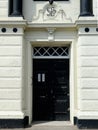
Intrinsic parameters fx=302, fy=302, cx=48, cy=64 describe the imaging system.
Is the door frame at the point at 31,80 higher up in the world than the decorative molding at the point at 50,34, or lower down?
lower down

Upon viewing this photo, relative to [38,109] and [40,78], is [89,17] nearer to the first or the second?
[40,78]

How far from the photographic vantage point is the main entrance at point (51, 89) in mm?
11812

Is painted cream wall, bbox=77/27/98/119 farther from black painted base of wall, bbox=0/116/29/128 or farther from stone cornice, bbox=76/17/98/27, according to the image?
black painted base of wall, bbox=0/116/29/128

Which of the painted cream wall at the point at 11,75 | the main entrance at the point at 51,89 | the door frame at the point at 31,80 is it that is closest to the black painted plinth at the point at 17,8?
the painted cream wall at the point at 11,75

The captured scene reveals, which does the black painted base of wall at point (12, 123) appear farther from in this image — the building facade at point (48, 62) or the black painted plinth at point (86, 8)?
the black painted plinth at point (86, 8)

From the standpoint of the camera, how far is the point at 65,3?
37.8 ft

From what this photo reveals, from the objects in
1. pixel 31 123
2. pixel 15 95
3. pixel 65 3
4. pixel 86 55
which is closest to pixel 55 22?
pixel 65 3

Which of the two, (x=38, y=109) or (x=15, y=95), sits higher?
(x=15, y=95)

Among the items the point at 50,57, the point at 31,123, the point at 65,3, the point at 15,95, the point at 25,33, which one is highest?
the point at 65,3

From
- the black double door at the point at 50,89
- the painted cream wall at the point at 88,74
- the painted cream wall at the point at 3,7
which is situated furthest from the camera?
the black double door at the point at 50,89

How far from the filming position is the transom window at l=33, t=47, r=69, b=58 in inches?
467

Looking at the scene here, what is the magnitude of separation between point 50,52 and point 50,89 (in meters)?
1.46

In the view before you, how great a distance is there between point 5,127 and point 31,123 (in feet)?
3.72

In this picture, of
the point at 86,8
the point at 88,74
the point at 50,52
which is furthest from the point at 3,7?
the point at 88,74
